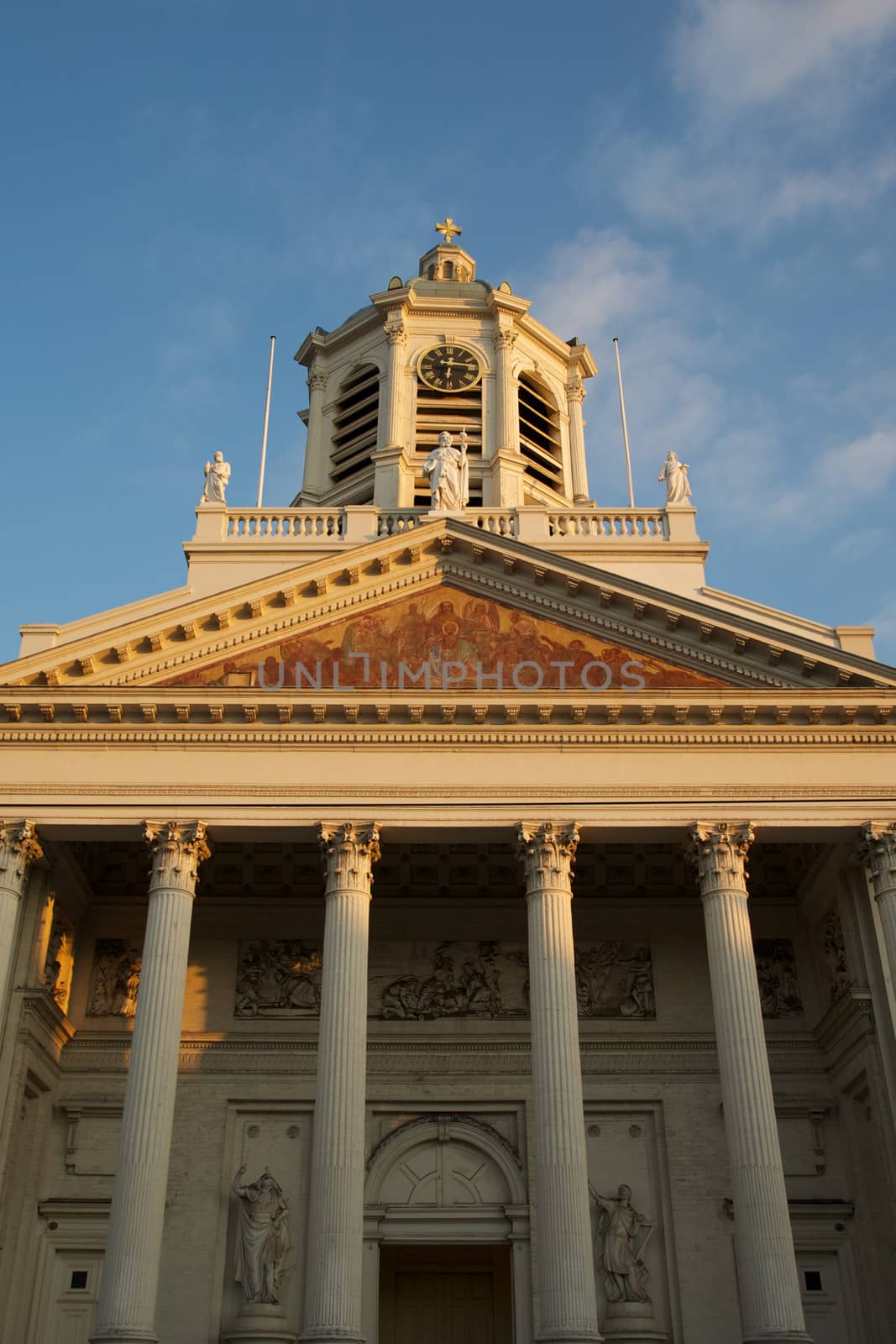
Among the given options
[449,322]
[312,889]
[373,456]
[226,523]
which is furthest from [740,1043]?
[449,322]

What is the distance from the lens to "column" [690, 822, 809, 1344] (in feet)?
63.7

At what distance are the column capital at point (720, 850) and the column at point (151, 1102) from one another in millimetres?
8147

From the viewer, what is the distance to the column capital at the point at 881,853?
22.7 m

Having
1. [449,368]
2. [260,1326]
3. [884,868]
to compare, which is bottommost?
[260,1326]

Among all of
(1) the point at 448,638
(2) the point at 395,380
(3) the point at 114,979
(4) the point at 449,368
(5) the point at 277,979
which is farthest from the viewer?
(4) the point at 449,368

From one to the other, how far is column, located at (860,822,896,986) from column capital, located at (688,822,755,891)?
6.52 ft

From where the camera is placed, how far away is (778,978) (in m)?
26.8

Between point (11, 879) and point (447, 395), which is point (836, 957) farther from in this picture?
point (447, 395)

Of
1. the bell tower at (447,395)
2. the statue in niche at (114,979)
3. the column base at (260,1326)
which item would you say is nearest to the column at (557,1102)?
the column base at (260,1326)

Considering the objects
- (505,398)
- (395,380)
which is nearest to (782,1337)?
(505,398)

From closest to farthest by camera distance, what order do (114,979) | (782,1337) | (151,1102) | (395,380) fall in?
1. (782,1337)
2. (151,1102)
3. (114,979)
4. (395,380)

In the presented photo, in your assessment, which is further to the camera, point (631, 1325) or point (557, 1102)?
point (631, 1325)

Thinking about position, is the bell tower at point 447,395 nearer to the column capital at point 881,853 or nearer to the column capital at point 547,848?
the column capital at point 547,848

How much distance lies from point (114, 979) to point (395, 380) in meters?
18.8
